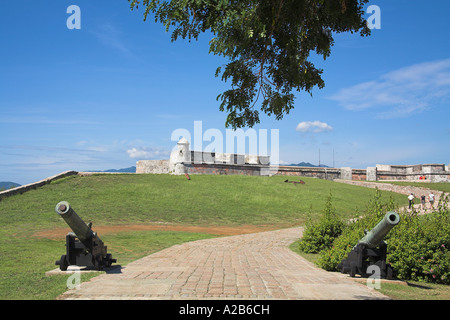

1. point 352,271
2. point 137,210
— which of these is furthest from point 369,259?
point 137,210

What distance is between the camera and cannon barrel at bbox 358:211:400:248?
6445 millimetres

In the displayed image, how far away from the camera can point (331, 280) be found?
7.21m

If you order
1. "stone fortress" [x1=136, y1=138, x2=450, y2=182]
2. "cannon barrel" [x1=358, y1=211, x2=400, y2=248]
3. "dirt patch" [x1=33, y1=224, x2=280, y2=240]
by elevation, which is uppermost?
"stone fortress" [x1=136, y1=138, x2=450, y2=182]

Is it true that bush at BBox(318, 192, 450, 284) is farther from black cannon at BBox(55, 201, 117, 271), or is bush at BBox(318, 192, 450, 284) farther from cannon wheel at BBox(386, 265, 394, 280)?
black cannon at BBox(55, 201, 117, 271)

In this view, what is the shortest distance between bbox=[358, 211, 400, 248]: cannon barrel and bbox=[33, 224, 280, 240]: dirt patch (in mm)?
10907

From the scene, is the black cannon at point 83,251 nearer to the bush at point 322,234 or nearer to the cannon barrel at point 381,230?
the cannon barrel at point 381,230

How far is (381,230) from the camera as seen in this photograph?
682cm

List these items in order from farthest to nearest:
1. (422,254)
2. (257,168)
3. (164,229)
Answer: (257,168), (164,229), (422,254)

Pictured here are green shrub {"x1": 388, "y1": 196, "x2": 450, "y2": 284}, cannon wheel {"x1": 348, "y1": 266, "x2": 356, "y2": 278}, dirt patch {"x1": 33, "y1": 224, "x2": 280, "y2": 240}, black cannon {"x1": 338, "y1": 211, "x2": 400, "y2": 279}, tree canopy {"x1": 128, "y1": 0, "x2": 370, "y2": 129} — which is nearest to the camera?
tree canopy {"x1": 128, "y1": 0, "x2": 370, "y2": 129}

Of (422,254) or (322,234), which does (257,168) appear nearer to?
(322,234)

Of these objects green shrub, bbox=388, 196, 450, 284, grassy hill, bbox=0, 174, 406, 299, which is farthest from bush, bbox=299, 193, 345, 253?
green shrub, bbox=388, 196, 450, 284

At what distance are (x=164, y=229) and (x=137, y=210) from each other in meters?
5.36
